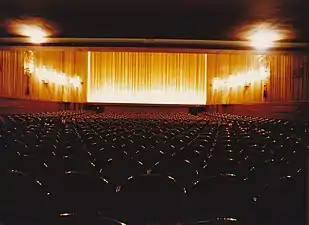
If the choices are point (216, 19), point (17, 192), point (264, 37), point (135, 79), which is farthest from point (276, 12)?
point (135, 79)

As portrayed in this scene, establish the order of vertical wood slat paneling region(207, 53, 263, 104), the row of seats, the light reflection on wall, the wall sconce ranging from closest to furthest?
1. the row of seats
2. the wall sconce
3. the light reflection on wall
4. vertical wood slat paneling region(207, 53, 263, 104)

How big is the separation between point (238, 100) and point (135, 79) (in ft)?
28.8

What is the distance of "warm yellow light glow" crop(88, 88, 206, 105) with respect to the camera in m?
29.8

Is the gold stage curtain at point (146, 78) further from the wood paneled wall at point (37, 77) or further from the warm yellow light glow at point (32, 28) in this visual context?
the warm yellow light glow at point (32, 28)

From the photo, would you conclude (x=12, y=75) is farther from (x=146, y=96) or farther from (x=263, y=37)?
(x=146, y=96)

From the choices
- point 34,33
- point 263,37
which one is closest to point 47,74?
point 34,33

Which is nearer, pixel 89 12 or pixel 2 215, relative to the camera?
pixel 2 215

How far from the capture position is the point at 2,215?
3559 millimetres

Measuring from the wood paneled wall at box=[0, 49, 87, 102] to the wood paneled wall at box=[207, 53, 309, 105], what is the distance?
7327 mm

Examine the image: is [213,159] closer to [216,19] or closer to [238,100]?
[216,19]

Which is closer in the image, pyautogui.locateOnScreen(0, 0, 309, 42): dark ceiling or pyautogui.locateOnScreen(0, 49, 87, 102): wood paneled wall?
pyautogui.locateOnScreen(0, 0, 309, 42): dark ceiling

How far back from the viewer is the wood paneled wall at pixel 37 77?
56.1 ft

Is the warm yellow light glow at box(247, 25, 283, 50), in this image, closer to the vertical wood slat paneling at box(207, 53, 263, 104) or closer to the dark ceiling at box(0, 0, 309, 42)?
the dark ceiling at box(0, 0, 309, 42)

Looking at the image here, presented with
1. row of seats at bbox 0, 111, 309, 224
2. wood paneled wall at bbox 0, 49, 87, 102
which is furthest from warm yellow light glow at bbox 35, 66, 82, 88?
row of seats at bbox 0, 111, 309, 224
